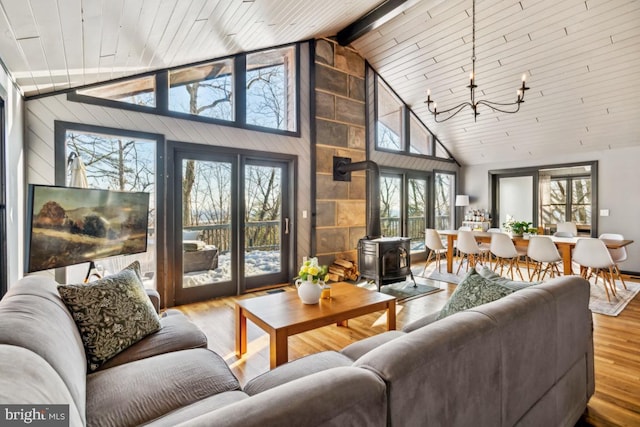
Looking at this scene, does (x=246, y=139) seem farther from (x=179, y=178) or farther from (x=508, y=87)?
(x=508, y=87)

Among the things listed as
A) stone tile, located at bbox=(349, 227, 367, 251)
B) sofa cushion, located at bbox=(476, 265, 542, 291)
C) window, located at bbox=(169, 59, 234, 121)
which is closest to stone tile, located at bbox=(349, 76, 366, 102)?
window, located at bbox=(169, 59, 234, 121)

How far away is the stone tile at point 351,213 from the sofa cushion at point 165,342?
12.1 ft

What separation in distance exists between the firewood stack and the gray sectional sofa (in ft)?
10.7

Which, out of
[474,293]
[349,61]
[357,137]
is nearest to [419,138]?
[357,137]

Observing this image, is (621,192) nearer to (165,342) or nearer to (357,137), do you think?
(357,137)

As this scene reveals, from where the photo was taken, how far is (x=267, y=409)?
0.74 m

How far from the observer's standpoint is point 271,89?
4895mm

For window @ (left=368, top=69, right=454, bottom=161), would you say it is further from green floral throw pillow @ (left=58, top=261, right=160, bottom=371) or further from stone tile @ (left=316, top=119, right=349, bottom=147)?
green floral throw pillow @ (left=58, top=261, right=160, bottom=371)

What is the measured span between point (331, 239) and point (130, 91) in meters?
3.49

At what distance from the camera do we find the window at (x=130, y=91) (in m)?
3.42

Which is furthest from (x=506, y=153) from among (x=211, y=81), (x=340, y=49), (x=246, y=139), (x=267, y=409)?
(x=267, y=409)

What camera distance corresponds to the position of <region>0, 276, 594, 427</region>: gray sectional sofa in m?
0.82

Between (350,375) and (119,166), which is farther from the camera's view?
(119,166)

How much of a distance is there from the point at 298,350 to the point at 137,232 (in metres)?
1.89
